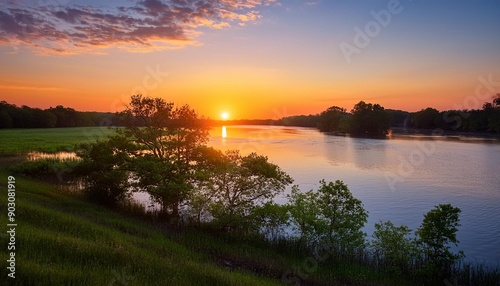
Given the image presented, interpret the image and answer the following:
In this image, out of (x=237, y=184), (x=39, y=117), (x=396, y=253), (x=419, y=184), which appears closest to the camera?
(x=396, y=253)

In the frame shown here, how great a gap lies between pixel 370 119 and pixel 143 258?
184383 millimetres

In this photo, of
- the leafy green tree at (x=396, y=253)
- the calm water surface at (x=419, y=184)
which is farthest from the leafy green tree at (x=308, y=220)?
the calm water surface at (x=419, y=184)

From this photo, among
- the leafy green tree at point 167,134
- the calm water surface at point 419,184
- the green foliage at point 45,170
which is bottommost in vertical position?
the calm water surface at point 419,184

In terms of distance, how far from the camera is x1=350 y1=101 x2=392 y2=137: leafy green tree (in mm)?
183375

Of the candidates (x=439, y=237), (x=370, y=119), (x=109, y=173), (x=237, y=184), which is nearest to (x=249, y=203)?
(x=237, y=184)

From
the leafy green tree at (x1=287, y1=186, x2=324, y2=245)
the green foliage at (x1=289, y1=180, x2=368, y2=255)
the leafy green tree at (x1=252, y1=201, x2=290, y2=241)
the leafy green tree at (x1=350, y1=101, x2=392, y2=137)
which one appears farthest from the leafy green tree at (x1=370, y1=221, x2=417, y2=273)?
the leafy green tree at (x1=350, y1=101, x2=392, y2=137)

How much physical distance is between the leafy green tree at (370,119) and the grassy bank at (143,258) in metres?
171

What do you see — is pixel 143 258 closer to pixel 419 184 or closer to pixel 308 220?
pixel 308 220

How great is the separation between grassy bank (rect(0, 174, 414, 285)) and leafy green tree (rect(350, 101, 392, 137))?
170957mm

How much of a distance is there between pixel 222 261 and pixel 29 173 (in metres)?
36.1

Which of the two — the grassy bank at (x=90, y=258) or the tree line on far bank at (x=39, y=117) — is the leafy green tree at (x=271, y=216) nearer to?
the grassy bank at (x=90, y=258)

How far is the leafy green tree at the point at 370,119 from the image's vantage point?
602 ft

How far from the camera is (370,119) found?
185000mm

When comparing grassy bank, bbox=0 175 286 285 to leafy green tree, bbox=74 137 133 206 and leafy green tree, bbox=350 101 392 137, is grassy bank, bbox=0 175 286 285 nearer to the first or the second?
leafy green tree, bbox=74 137 133 206
